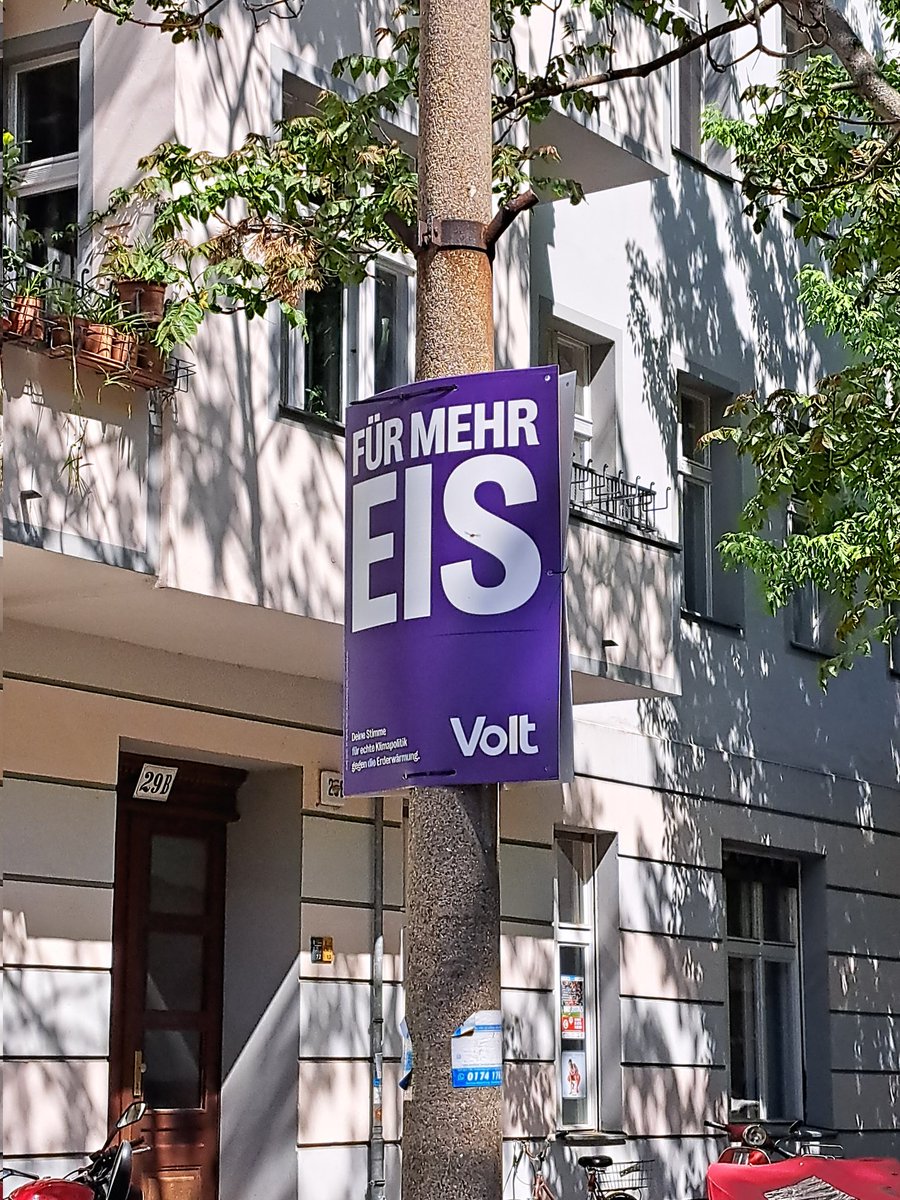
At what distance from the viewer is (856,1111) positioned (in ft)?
60.8

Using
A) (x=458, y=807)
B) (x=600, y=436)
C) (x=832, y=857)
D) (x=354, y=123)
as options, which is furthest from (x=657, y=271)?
(x=458, y=807)

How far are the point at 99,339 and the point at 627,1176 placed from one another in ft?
27.5

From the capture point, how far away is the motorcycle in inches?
351

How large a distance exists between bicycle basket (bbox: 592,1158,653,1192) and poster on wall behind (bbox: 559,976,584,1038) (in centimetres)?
A: 101

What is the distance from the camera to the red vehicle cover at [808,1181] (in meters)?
8.78

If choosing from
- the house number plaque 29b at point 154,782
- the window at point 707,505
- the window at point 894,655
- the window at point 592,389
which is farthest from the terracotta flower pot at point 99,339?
the window at point 894,655

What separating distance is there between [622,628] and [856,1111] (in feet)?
23.2

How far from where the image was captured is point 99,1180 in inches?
379

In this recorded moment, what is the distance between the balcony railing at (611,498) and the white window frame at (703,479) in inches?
68.3

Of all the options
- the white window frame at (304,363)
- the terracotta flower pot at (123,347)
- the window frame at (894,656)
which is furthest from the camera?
the window frame at (894,656)

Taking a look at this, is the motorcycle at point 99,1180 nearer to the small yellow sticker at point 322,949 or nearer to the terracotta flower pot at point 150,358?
the small yellow sticker at point 322,949

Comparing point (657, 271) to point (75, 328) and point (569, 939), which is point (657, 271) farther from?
point (75, 328)

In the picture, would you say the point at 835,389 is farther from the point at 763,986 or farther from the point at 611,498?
the point at 763,986

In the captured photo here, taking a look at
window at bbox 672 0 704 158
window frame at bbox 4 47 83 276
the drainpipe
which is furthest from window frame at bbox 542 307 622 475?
window frame at bbox 4 47 83 276
